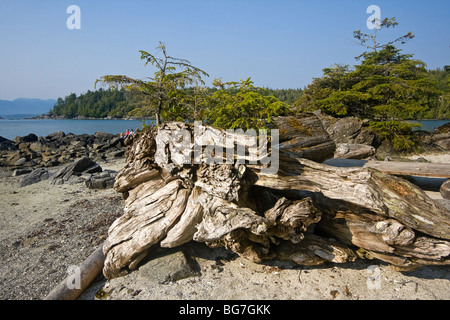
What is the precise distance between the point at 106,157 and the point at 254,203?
2013cm

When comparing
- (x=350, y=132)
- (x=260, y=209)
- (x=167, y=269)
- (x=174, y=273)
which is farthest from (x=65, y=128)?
(x=260, y=209)

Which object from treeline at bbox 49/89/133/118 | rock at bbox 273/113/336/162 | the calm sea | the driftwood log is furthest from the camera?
treeline at bbox 49/89/133/118

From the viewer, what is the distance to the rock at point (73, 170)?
13.3 meters

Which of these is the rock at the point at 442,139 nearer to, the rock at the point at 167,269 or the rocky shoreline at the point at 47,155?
the rock at the point at 167,269

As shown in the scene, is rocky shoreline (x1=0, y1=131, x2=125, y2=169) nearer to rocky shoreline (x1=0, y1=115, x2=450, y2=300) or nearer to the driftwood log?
rocky shoreline (x1=0, y1=115, x2=450, y2=300)

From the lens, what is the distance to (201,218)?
17.8 ft

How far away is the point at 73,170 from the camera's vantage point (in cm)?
1404

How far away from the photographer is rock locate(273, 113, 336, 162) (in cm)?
802

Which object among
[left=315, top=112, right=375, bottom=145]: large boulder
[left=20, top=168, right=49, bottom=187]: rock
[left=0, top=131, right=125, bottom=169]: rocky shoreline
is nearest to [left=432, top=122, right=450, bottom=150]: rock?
[left=315, top=112, right=375, bottom=145]: large boulder

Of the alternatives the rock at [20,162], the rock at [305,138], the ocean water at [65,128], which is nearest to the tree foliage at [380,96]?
the rock at [305,138]

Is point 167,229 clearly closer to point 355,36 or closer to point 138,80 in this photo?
point 138,80

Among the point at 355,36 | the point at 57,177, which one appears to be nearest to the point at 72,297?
the point at 57,177

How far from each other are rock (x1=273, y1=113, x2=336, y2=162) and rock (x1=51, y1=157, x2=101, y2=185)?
1061cm

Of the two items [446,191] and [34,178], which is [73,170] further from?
[446,191]
